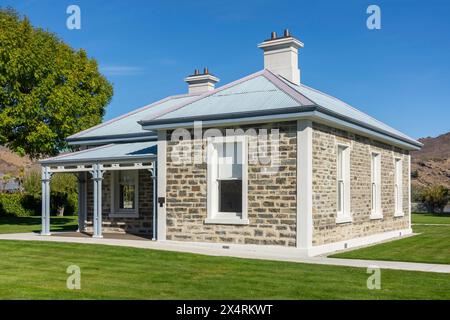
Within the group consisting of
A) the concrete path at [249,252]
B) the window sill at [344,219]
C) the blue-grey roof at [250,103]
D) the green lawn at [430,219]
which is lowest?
the green lawn at [430,219]

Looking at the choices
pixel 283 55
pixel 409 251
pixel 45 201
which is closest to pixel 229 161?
pixel 283 55

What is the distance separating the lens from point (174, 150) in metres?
15.9

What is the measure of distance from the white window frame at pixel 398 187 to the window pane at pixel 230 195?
839 centimetres

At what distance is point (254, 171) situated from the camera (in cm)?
1458

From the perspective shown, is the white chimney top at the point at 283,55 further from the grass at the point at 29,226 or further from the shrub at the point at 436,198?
the shrub at the point at 436,198

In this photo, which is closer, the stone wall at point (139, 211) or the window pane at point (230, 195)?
the window pane at point (230, 195)

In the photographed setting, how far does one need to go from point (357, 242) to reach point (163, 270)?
7.73 meters

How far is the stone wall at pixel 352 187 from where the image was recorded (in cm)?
1446

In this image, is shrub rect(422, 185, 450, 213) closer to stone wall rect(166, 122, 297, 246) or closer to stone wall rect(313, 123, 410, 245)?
stone wall rect(313, 123, 410, 245)

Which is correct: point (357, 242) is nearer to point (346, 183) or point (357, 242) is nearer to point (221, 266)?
point (346, 183)

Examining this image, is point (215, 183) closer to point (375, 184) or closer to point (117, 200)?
point (117, 200)

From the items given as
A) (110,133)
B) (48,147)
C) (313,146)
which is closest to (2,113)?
(48,147)

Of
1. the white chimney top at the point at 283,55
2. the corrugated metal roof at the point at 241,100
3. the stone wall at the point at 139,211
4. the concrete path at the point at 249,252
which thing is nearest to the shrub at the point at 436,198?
the white chimney top at the point at 283,55

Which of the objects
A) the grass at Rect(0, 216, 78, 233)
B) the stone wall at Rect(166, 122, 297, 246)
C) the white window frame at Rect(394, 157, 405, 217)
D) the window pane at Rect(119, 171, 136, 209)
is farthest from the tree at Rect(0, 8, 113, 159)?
the white window frame at Rect(394, 157, 405, 217)
